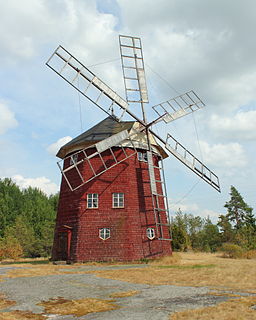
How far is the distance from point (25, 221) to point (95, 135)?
99.4 ft

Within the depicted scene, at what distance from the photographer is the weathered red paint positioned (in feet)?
61.3

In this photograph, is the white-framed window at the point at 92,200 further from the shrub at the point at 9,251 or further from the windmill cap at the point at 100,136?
the shrub at the point at 9,251

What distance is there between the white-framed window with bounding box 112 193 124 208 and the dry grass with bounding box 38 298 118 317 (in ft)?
38.8

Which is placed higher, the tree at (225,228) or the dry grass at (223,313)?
the tree at (225,228)

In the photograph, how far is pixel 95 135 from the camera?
2127cm

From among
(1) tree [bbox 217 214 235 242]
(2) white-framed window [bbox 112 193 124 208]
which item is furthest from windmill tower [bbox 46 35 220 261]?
(1) tree [bbox 217 214 235 242]

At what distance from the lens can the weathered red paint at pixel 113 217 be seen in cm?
1869

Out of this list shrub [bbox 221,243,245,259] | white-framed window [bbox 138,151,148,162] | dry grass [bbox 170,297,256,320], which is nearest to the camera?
dry grass [bbox 170,297,256,320]

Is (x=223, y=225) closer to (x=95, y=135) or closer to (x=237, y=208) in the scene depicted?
(x=237, y=208)

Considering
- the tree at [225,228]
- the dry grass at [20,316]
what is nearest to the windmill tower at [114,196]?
the dry grass at [20,316]

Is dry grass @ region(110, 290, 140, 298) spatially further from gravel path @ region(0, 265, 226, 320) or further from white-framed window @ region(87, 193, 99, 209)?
white-framed window @ region(87, 193, 99, 209)

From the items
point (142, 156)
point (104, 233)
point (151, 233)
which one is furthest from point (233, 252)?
point (104, 233)

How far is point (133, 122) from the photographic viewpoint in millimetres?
22078

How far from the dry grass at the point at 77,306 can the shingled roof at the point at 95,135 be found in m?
13.9
